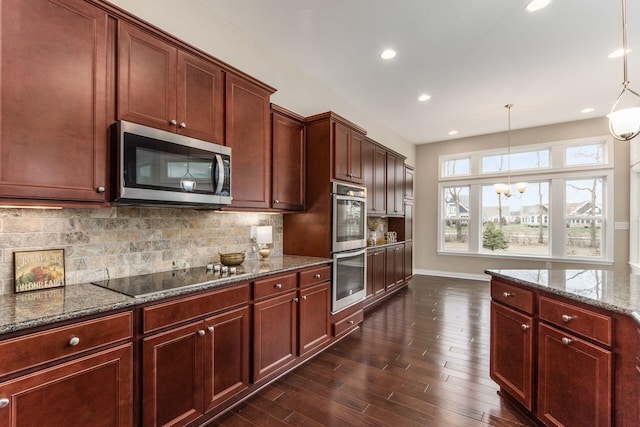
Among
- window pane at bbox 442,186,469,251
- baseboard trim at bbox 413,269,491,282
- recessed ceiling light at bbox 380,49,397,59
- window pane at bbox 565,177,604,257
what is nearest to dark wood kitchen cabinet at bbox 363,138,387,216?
recessed ceiling light at bbox 380,49,397,59

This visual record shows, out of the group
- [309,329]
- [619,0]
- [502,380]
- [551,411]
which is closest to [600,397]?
Answer: [551,411]

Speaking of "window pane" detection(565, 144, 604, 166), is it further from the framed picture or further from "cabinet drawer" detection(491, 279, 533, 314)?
the framed picture

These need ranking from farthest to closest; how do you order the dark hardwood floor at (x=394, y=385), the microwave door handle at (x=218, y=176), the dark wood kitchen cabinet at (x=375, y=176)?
the dark wood kitchen cabinet at (x=375, y=176) < the microwave door handle at (x=218, y=176) < the dark hardwood floor at (x=394, y=385)

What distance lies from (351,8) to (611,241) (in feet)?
20.8

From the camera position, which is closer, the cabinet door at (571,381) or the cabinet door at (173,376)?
the cabinet door at (571,381)

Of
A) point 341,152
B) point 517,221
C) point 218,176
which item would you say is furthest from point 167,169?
point 517,221

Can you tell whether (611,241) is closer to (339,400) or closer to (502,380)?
(502,380)

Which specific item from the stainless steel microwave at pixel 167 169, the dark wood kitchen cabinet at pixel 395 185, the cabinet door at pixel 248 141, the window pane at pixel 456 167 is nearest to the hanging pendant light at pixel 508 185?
the window pane at pixel 456 167

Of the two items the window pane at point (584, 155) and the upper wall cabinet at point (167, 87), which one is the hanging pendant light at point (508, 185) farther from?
the upper wall cabinet at point (167, 87)

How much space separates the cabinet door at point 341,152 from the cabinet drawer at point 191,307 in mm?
1678

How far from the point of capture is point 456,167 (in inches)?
283

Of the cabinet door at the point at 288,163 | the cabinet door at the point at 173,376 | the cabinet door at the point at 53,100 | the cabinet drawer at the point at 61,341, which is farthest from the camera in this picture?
the cabinet door at the point at 288,163

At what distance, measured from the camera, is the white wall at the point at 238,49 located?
7.93 feet

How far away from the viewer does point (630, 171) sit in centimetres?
536
